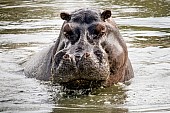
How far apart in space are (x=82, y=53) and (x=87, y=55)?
0.48 feet

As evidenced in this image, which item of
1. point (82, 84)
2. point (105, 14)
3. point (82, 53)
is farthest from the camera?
point (105, 14)

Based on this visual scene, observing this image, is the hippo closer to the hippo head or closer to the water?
the hippo head

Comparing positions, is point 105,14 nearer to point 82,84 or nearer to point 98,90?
point 98,90

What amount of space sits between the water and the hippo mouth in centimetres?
13

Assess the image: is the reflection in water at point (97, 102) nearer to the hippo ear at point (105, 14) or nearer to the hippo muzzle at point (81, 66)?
the hippo muzzle at point (81, 66)

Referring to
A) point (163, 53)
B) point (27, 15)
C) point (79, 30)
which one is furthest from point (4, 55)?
point (27, 15)

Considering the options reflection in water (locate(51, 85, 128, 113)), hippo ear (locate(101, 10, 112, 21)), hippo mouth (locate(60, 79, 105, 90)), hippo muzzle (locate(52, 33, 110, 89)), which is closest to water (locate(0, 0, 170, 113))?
reflection in water (locate(51, 85, 128, 113))

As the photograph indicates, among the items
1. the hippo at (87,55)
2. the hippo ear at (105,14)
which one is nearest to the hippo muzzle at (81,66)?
the hippo at (87,55)

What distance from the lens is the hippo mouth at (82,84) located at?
727 centimetres

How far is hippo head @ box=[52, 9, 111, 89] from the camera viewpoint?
7.07 metres

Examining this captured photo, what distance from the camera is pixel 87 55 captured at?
7086 millimetres

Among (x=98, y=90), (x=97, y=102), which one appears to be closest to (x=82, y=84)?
(x=97, y=102)

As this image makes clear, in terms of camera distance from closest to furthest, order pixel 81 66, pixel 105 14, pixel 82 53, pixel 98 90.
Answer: pixel 81 66
pixel 82 53
pixel 98 90
pixel 105 14

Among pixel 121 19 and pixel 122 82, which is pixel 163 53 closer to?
pixel 122 82
